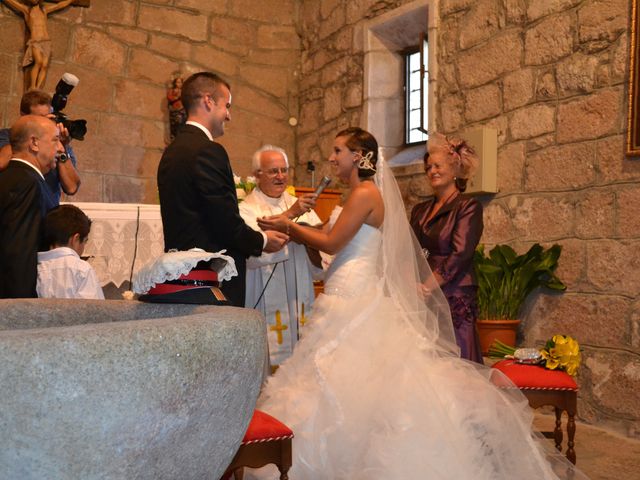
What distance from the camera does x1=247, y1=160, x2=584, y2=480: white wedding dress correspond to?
258cm

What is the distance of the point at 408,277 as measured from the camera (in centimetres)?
335

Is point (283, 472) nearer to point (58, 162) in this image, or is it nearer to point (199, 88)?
point (199, 88)

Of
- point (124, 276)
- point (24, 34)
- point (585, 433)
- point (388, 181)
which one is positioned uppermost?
point (24, 34)

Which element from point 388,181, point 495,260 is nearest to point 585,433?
point 495,260

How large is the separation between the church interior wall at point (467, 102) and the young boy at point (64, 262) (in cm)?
277

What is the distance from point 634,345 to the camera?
3.89 m

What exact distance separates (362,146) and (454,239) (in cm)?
70

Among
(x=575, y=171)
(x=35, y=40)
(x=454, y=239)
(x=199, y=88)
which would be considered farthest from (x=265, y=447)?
(x=35, y=40)

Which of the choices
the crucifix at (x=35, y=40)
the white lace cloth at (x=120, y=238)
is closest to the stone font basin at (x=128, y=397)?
the white lace cloth at (x=120, y=238)

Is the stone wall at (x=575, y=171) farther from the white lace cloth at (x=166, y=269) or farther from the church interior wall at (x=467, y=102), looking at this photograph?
the white lace cloth at (x=166, y=269)

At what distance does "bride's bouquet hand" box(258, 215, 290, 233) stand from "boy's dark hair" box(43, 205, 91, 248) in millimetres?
801

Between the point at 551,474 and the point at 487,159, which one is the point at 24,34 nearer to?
the point at 487,159

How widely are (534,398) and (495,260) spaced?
1.48 metres

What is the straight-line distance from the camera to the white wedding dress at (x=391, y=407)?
8.46 ft
